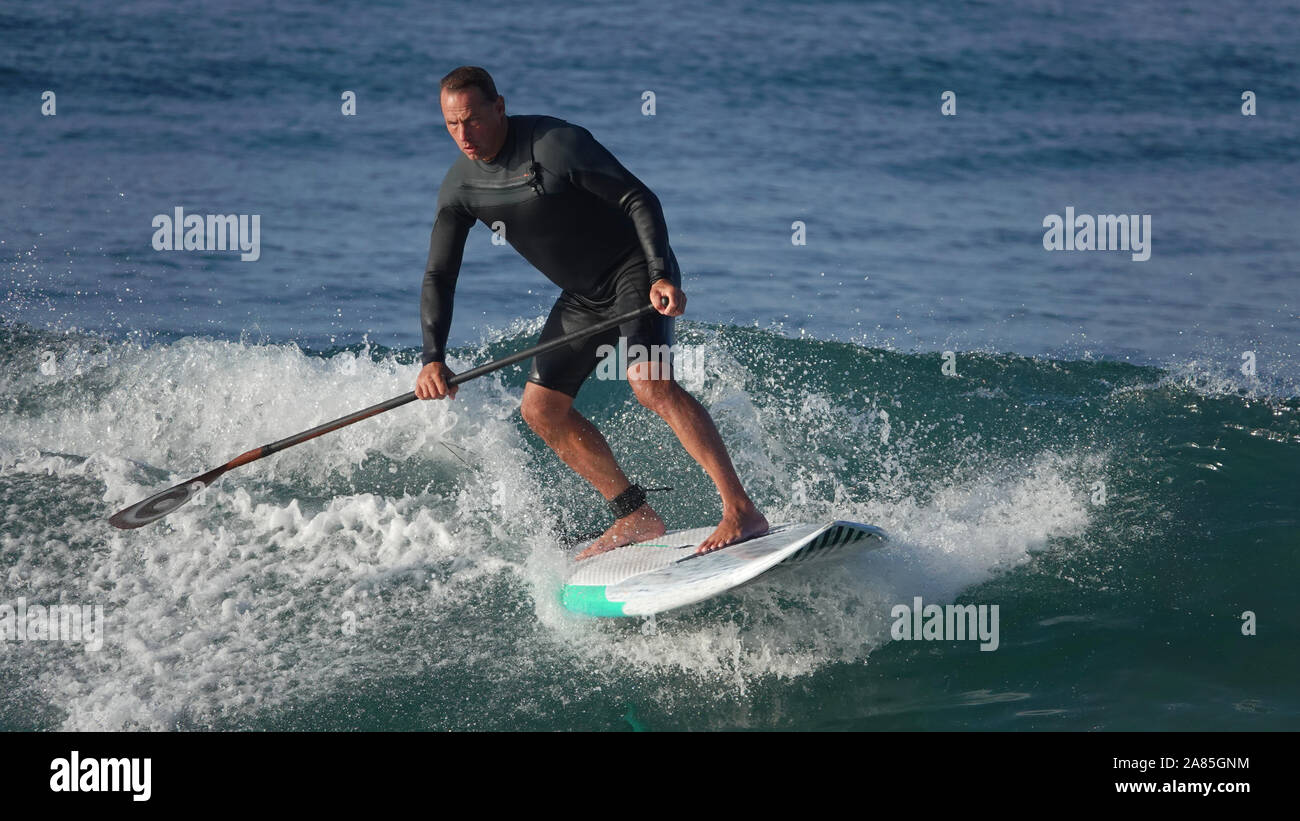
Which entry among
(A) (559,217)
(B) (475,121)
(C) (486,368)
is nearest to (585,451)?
(C) (486,368)

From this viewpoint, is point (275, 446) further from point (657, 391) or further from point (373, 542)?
point (657, 391)

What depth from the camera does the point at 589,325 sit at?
5148 millimetres

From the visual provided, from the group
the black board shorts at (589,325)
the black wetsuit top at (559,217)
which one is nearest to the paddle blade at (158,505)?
the black wetsuit top at (559,217)

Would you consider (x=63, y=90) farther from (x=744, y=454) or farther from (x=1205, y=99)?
(x=1205, y=99)

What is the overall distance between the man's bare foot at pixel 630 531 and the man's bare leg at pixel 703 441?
563 millimetres

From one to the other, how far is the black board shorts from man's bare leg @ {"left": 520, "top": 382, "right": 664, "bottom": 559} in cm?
8

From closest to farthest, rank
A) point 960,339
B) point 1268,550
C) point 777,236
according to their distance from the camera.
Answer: point 1268,550
point 960,339
point 777,236

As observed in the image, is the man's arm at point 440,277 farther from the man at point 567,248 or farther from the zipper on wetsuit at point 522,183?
the zipper on wetsuit at point 522,183

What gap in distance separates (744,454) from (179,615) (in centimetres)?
306

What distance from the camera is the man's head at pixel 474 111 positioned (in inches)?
186

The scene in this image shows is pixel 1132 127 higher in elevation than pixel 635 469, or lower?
higher

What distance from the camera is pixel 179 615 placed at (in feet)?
17.0

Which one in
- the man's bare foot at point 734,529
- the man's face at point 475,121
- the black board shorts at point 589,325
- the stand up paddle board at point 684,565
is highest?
the man's face at point 475,121
